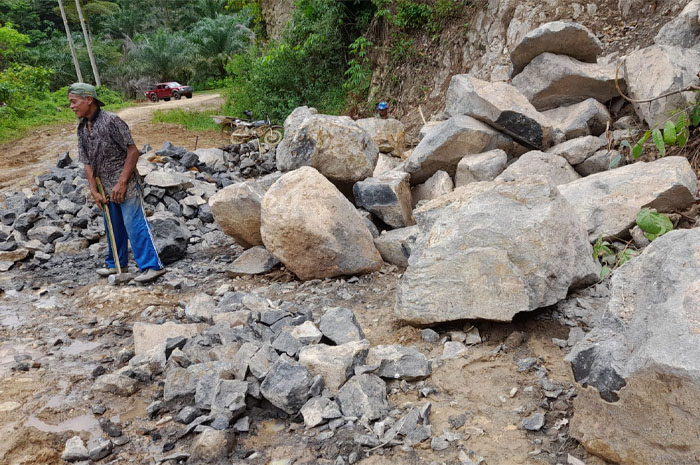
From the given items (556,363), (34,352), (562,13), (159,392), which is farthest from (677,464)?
(562,13)

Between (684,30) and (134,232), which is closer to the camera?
(134,232)

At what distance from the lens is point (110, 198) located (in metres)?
4.79

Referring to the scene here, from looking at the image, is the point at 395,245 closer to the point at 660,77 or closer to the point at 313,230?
the point at 313,230

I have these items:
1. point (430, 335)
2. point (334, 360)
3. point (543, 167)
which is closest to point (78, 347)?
point (334, 360)

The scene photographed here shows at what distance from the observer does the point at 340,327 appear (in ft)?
10.2

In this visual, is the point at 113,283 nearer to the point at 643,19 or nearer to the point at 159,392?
the point at 159,392

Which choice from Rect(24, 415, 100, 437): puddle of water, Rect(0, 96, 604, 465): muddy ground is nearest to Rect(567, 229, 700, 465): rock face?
Rect(0, 96, 604, 465): muddy ground

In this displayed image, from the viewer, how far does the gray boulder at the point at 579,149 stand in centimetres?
506

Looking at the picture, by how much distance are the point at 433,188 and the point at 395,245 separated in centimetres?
103

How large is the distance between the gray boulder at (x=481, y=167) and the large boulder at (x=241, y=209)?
6.23ft

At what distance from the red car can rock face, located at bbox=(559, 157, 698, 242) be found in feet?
70.4

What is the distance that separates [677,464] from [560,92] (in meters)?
4.80

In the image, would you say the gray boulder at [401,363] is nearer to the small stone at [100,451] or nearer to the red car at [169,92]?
the small stone at [100,451]

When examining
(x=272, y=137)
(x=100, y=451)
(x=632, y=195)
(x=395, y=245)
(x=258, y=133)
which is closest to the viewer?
(x=100, y=451)
